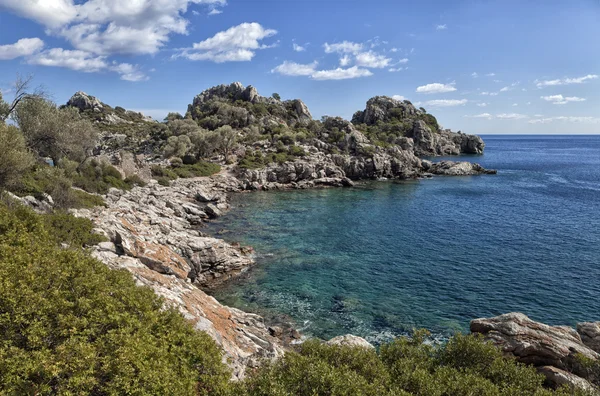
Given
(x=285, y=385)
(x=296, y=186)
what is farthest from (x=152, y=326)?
(x=296, y=186)

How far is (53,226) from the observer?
78.2ft

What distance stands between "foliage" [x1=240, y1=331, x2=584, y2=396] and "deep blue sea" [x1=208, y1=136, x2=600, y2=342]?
10398 millimetres

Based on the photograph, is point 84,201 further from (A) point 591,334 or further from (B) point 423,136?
(B) point 423,136

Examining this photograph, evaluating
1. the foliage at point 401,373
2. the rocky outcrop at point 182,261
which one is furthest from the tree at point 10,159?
the foliage at point 401,373

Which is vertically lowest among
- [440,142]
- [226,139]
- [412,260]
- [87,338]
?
[412,260]

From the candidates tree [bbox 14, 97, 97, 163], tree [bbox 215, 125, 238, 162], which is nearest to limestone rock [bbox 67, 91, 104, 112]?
tree [bbox 215, 125, 238, 162]

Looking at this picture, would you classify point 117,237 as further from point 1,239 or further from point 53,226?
point 1,239

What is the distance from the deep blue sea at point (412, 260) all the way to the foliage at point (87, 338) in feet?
49.5

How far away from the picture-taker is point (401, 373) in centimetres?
1468

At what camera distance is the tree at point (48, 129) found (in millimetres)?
42688

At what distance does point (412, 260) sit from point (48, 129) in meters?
49.4

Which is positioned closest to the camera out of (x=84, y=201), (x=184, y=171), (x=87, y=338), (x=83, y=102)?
(x=87, y=338)

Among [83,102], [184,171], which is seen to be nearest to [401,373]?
[184,171]

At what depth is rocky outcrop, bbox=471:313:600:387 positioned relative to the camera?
16672 mm
